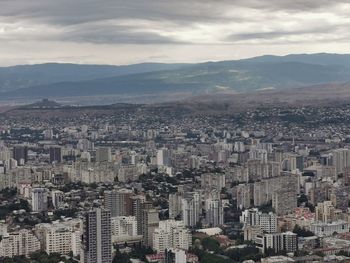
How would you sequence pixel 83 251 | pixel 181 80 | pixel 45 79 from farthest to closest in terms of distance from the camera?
1. pixel 45 79
2. pixel 181 80
3. pixel 83 251

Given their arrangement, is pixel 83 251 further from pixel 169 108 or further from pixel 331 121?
pixel 169 108

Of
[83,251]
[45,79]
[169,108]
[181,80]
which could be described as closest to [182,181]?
[83,251]

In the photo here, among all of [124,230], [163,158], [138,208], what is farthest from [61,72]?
[124,230]

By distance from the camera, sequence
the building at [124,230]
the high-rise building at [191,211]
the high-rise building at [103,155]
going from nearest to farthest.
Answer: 1. the building at [124,230]
2. the high-rise building at [191,211]
3. the high-rise building at [103,155]

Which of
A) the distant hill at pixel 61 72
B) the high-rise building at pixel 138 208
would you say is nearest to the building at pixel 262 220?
the high-rise building at pixel 138 208

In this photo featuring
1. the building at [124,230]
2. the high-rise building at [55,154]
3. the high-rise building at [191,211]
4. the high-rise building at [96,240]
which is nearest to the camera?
the high-rise building at [96,240]

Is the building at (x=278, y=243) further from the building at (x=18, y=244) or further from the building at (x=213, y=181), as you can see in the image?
the building at (x=213, y=181)
